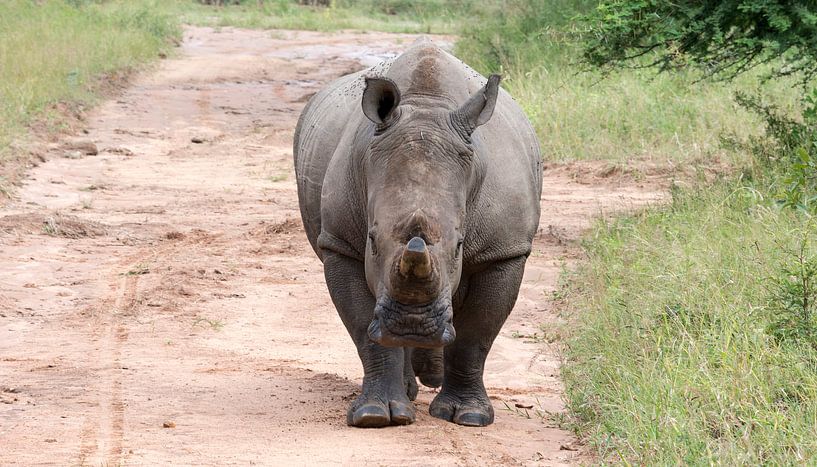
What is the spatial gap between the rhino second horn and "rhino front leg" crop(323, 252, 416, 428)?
1.09 metres

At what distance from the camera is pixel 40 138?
14.3 metres

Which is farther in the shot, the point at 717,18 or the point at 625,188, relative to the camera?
the point at 625,188

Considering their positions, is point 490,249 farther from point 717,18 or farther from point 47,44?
point 47,44

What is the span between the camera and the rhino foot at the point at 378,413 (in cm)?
560

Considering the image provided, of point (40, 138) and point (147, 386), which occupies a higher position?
point (147, 386)

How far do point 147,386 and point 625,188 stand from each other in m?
6.49

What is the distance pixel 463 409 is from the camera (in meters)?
5.91

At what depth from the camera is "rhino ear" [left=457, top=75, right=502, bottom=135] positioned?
527 cm

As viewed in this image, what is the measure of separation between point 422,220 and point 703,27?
5275 millimetres

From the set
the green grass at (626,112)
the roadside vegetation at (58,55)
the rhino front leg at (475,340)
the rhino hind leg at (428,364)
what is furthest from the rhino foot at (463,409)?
the roadside vegetation at (58,55)

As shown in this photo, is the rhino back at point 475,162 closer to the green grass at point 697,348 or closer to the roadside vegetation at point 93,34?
the green grass at point 697,348

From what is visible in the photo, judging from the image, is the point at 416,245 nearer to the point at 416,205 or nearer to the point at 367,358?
the point at 416,205

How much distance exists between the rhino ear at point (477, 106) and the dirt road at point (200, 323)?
4.36 ft

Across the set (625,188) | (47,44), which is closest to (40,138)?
(47,44)
